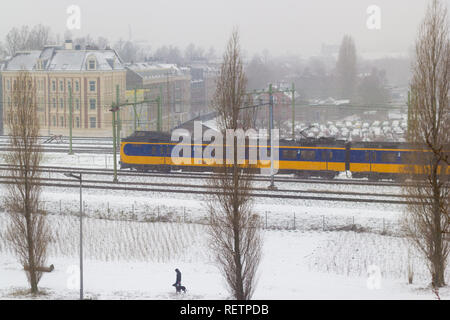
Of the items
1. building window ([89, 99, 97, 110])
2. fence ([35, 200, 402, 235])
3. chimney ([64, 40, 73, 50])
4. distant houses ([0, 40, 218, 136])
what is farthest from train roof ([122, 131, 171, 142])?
chimney ([64, 40, 73, 50])

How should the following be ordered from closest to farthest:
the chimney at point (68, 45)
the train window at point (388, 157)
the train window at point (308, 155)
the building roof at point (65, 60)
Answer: the train window at point (388, 157) → the train window at point (308, 155) → the building roof at point (65, 60) → the chimney at point (68, 45)

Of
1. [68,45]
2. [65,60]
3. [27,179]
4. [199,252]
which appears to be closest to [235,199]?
[199,252]

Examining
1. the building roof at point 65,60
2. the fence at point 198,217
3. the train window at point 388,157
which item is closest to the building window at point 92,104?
the building roof at point 65,60

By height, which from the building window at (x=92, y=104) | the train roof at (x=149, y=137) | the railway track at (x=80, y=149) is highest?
the building window at (x=92, y=104)

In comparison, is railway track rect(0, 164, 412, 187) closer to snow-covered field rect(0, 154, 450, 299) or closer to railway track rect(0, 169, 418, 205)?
railway track rect(0, 169, 418, 205)

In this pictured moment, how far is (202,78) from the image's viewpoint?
102m

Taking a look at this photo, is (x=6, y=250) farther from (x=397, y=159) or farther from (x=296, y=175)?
(x=397, y=159)

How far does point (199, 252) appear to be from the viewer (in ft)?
78.7

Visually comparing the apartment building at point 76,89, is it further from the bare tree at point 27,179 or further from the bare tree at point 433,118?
the bare tree at point 433,118

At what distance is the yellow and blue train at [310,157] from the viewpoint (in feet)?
115

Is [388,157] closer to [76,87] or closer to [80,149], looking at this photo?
[80,149]

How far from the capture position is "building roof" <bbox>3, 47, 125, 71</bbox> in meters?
61.5

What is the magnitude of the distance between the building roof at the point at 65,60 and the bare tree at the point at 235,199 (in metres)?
44.8
